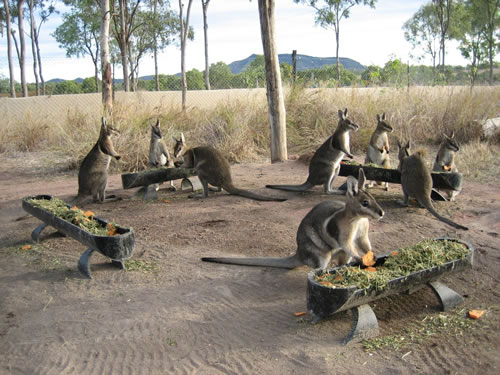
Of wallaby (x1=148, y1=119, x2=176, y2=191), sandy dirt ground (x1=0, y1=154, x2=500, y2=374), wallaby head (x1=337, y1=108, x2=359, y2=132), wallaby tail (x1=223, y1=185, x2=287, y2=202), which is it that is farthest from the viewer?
wallaby (x1=148, y1=119, x2=176, y2=191)

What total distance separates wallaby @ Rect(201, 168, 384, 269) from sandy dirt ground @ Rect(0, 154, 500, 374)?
1.07 ft

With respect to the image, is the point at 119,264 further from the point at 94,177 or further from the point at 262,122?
the point at 262,122

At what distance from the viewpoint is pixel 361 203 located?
13.6 feet

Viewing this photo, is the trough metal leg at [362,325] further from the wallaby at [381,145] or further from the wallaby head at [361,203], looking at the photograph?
the wallaby at [381,145]

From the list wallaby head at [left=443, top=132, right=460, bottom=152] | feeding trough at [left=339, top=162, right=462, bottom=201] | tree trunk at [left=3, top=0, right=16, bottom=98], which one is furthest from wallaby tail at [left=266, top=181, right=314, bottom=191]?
tree trunk at [left=3, top=0, right=16, bottom=98]

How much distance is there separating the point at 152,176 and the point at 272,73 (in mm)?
3944

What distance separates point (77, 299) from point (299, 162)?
6.73 m

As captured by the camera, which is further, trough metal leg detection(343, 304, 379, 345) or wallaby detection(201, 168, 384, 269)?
wallaby detection(201, 168, 384, 269)

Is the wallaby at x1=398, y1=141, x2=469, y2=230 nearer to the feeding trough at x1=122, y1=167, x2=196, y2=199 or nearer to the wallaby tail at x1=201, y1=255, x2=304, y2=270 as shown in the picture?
the wallaby tail at x1=201, y1=255, x2=304, y2=270

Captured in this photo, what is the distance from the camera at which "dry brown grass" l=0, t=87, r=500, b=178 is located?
451 inches

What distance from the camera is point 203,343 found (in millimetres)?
3588

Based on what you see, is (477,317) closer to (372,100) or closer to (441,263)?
(441,263)

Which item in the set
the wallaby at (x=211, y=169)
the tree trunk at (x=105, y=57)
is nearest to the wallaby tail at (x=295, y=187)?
the wallaby at (x=211, y=169)

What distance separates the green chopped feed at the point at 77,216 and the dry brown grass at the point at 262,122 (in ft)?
14.9
